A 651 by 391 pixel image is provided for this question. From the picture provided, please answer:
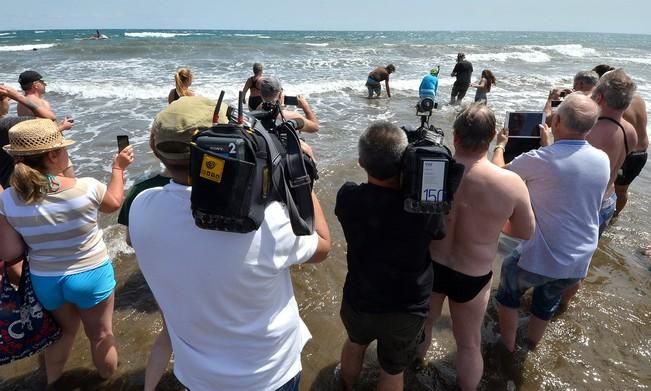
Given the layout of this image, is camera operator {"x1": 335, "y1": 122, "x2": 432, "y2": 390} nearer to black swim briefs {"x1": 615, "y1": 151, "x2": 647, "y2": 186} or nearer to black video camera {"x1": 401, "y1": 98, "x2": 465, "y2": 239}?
black video camera {"x1": 401, "y1": 98, "x2": 465, "y2": 239}

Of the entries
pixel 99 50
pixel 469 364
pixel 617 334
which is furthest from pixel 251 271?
pixel 99 50

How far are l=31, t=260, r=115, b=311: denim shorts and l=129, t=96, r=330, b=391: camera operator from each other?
1.14 metres

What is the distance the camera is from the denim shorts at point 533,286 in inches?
112

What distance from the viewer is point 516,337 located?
10.8 ft

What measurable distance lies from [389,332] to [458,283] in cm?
54

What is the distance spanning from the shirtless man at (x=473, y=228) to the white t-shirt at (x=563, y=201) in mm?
468

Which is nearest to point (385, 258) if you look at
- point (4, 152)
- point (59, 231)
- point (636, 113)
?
point (59, 231)

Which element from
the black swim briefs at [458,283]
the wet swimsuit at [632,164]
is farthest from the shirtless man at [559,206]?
the wet swimsuit at [632,164]

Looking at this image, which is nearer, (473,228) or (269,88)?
(473,228)

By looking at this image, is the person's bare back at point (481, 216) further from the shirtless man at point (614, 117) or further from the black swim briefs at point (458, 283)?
the shirtless man at point (614, 117)

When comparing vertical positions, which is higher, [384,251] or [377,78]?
[377,78]

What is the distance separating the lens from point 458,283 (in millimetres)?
2426

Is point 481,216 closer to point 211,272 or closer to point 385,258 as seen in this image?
point 385,258

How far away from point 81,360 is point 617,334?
430 cm
